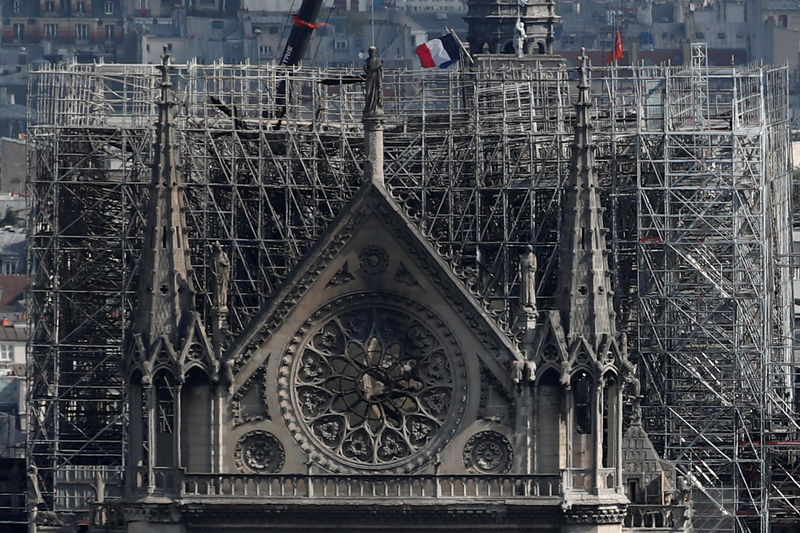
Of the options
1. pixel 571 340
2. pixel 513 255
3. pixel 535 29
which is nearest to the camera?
pixel 571 340

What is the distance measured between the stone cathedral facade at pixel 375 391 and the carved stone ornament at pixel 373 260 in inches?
1.4

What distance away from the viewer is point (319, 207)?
132 m

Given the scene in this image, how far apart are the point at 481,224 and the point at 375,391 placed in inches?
821

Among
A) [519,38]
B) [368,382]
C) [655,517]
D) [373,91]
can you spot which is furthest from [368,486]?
[519,38]

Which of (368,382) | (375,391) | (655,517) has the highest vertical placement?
(368,382)

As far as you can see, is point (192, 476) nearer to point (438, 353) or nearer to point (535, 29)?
point (438, 353)

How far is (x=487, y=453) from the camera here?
11125cm

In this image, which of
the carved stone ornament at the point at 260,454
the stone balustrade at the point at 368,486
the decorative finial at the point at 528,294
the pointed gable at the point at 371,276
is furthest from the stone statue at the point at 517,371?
the carved stone ornament at the point at 260,454

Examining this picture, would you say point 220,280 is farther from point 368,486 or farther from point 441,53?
point 441,53

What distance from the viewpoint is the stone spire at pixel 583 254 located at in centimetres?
11025

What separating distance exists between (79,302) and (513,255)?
566 inches

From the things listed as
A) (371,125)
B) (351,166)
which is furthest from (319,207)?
(371,125)

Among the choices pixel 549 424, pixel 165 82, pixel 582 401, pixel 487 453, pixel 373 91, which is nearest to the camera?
pixel 549 424

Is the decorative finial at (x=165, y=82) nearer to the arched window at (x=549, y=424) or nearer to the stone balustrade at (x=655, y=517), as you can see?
the arched window at (x=549, y=424)
